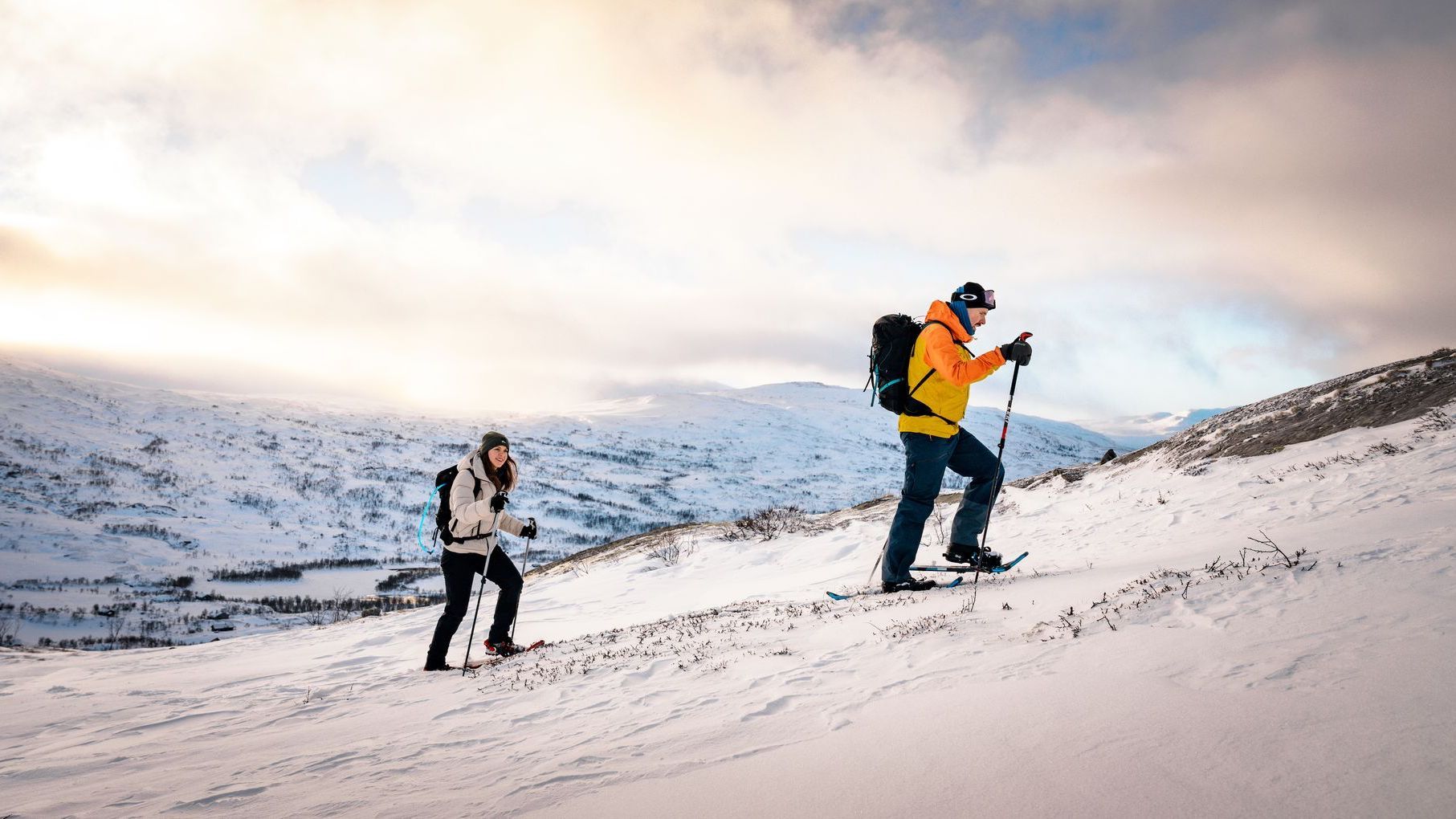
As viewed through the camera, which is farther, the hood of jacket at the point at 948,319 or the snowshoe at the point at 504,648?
the snowshoe at the point at 504,648

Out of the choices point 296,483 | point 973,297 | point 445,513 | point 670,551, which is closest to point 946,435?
point 973,297

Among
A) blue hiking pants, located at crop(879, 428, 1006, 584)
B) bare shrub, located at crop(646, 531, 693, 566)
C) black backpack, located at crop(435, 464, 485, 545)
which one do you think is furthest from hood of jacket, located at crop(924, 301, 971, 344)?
bare shrub, located at crop(646, 531, 693, 566)

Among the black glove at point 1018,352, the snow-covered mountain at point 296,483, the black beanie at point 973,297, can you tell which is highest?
the black beanie at point 973,297

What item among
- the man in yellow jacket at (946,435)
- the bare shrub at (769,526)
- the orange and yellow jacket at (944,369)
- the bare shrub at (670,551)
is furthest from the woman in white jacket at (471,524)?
the bare shrub at (769,526)

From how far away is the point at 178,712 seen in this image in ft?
18.4

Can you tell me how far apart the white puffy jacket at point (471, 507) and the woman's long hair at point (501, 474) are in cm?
4

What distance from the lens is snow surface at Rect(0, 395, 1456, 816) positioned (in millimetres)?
2266

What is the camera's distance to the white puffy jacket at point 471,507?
704cm

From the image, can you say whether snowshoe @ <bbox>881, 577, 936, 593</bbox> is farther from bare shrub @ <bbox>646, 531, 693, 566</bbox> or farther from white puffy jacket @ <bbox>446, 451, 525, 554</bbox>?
bare shrub @ <bbox>646, 531, 693, 566</bbox>

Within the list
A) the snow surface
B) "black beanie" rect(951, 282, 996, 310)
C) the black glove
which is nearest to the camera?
the snow surface

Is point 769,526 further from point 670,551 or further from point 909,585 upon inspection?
point 909,585

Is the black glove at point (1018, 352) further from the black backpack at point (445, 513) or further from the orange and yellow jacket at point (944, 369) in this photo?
the black backpack at point (445, 513)

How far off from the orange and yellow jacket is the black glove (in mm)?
59

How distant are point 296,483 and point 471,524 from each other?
289 feet
